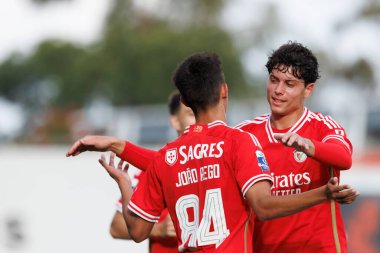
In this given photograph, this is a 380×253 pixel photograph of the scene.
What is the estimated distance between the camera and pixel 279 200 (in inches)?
187

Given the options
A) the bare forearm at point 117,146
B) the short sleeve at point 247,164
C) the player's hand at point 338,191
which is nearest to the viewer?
the player's hand at point 338,191

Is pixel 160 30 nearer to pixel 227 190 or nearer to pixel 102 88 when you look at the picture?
pixel 102 88

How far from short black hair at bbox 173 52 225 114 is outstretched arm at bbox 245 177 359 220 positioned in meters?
0.67

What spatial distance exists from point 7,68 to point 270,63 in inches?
1776

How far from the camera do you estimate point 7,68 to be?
4941cm

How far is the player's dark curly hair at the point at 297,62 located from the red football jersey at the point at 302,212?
0.30 m

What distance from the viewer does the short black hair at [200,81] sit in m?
5.18

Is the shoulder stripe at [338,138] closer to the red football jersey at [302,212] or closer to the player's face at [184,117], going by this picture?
the red football jersey at [302,212]

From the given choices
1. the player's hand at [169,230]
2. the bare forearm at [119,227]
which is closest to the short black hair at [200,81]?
the player's hand at [169,230]

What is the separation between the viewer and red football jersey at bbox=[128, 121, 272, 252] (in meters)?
4.92

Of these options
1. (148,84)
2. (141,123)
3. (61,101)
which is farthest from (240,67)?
(141,123)

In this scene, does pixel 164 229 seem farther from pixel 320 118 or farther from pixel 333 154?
pixel 333 154

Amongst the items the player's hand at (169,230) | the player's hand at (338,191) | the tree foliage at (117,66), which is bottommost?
the player's hand at (169,230)

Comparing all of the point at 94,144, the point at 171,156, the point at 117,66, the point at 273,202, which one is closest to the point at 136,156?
the point at 94,144
